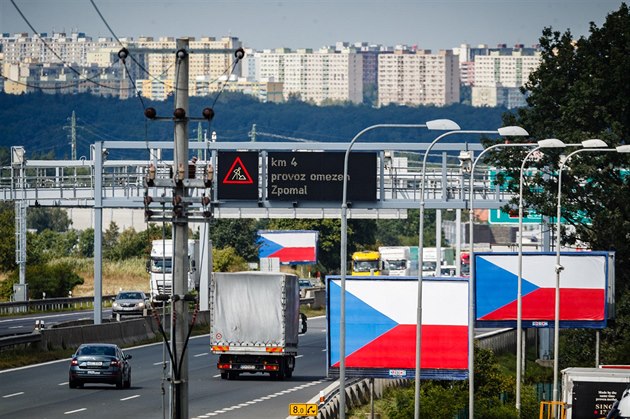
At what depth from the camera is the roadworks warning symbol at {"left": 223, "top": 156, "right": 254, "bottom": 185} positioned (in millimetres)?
57812

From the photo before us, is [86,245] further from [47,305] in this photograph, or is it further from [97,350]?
[97,350]

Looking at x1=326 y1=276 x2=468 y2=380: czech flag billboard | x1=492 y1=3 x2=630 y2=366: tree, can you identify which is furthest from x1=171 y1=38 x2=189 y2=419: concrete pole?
x1=492 y1=3 x2=630 y2=366: tree

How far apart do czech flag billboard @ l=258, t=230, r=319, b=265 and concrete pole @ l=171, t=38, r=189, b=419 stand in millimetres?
96699

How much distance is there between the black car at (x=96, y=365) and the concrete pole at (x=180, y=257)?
19135 mm

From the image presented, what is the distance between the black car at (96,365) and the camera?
146 feet

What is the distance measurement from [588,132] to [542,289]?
12559 mm

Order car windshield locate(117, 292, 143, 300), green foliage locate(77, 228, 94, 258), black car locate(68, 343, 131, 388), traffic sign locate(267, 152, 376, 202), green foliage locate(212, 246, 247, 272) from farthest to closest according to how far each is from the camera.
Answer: green foliage locate(77, 228, 94, 258)
green foliage locate(212, 246, 247, 272)
car windshield locate(117, 292, 143, 300)
traffic sign locate(267, 152, 376, 202)
black car locate(68, 343, 131, 388)

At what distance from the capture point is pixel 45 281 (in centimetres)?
9575

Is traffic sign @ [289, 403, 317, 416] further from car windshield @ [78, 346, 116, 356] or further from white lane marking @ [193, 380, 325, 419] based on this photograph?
car windshield @ [78, 346, 116, 356]

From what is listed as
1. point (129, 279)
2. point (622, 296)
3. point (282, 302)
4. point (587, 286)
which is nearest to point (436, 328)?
point (282, 302)

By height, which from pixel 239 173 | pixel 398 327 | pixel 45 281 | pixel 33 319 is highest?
pixel 239 173

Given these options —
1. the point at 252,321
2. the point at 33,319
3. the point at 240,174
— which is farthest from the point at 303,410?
the point at 33,319

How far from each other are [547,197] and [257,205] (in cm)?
1377

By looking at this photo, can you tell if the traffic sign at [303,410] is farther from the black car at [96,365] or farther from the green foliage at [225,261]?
the green foliage at [225,261]
